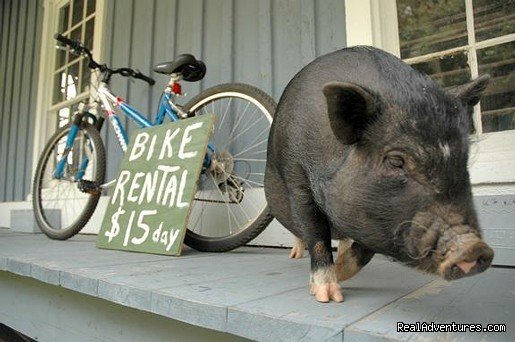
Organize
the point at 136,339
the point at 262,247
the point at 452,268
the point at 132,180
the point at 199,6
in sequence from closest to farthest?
the point at 452,268
the point at 136,339
the point at 132,180
the point at 262,247
the point at 199,6

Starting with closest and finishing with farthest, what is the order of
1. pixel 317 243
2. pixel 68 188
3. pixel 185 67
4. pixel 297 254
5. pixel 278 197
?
pixel 317 243, pixel 278 197, pixel 297 254, pixel 185 67, pixel 68 188

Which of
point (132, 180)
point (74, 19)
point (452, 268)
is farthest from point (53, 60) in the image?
point (452, 268)

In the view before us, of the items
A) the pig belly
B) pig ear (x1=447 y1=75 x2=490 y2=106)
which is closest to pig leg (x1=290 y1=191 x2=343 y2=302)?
the pig belly

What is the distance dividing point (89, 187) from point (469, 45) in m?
2.24

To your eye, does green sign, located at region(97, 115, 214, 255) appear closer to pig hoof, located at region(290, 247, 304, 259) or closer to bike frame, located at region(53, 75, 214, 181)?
bike frame, located at region(53, 75, 214, 181)

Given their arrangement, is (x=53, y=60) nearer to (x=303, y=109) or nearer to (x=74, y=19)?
(x=74, y=19)

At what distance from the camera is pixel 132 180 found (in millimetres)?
2068

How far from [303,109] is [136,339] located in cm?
85

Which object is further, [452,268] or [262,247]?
[262,247]

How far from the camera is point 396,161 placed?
0.80 meters

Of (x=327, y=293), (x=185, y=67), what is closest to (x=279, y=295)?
(x=327, y=293)

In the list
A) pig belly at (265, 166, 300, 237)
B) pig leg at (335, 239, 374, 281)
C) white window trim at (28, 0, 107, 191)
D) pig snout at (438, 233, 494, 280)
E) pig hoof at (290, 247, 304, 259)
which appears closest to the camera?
pig snout at (438, 233, 494, 280)

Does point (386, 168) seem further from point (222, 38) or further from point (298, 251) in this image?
point (222, 38)

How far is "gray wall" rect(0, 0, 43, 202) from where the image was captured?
15.4ft
